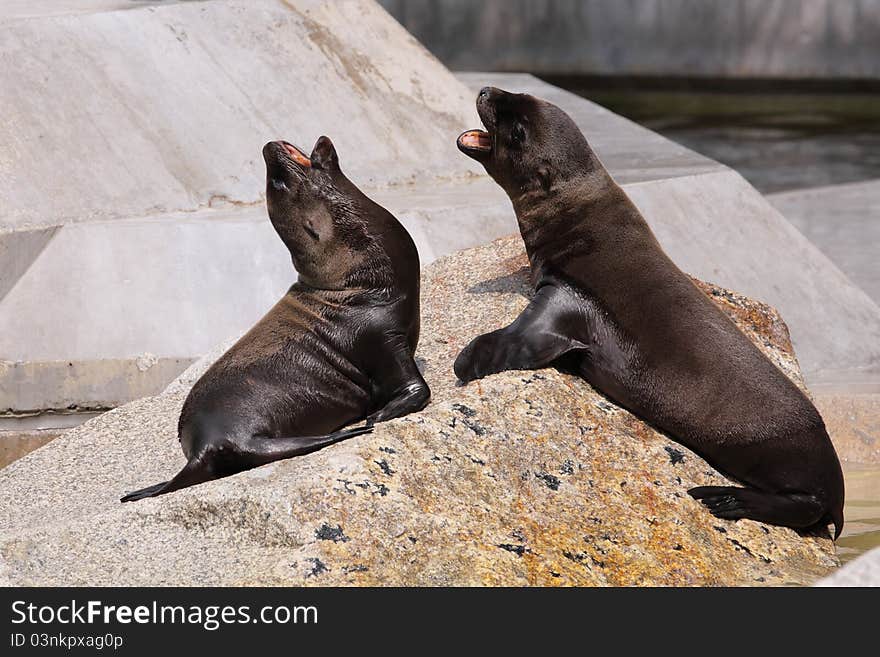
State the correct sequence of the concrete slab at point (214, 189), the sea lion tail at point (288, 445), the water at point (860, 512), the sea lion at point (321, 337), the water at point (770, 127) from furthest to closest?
the water at point (770, 127) → the concrete slab at point (214, 189) → the water at point (860, 512) → the sea lion at point (321, 337) → the sea lion tail at point (288, 445)

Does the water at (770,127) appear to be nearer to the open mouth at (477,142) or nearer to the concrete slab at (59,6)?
the concrete slab at (59,6)

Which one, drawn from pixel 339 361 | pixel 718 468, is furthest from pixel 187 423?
pixel 718 468

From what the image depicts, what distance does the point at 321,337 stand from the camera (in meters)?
4.82

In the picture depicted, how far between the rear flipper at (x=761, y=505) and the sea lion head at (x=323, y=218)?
1.40m

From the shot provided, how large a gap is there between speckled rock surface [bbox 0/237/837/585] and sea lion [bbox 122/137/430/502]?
0.84 feet

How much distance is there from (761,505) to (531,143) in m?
1.68

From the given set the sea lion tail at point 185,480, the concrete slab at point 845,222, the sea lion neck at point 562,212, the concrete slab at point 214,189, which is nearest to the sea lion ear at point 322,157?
the sea lion neck at point 562,212

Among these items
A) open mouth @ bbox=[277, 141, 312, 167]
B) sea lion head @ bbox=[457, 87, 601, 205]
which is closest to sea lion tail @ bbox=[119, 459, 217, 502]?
open mouth @ bbox=[277, 141, 312, 167]

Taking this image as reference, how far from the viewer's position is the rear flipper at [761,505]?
4.73m

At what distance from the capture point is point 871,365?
8.78 metres

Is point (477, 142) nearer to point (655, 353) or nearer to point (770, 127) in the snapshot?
point (655, 353)

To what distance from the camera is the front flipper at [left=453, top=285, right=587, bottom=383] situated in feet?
16.1

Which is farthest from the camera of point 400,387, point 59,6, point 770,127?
point 770,127

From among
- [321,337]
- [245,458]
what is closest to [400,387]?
[321,337]
